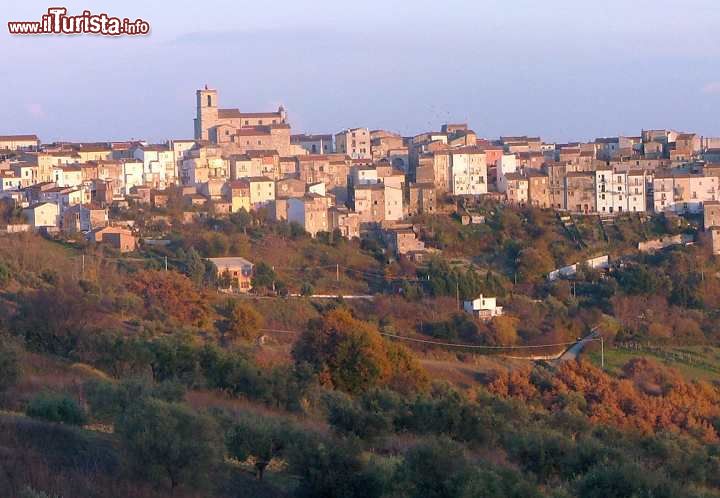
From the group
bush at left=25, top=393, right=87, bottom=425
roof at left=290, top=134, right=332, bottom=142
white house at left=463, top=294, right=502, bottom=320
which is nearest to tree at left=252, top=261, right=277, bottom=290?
white house at left=463, top=294, right=502, bottom=320

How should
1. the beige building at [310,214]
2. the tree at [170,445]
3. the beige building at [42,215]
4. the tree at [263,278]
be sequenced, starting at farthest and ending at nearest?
the beige building at [310,214] → the beige building at [42,215] → the tree at [263,278] → the tree at [170,445]

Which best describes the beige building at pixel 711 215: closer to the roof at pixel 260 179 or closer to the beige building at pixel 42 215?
the roof at pixel 260 179

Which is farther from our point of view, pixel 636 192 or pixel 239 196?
pixel 636 192

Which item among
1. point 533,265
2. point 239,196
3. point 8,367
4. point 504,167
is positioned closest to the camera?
point 8,367

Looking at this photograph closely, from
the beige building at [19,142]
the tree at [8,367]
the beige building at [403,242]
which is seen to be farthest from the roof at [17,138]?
the tree at [8,367]

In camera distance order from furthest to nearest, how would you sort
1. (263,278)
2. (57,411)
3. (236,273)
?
(236,273) → (263,278) → (57,411)

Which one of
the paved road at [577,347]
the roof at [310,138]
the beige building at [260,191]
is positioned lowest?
the paved road at [577,347]

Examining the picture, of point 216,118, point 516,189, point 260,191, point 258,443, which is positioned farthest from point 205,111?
point 258,443

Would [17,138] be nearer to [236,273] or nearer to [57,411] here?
[236,273]
